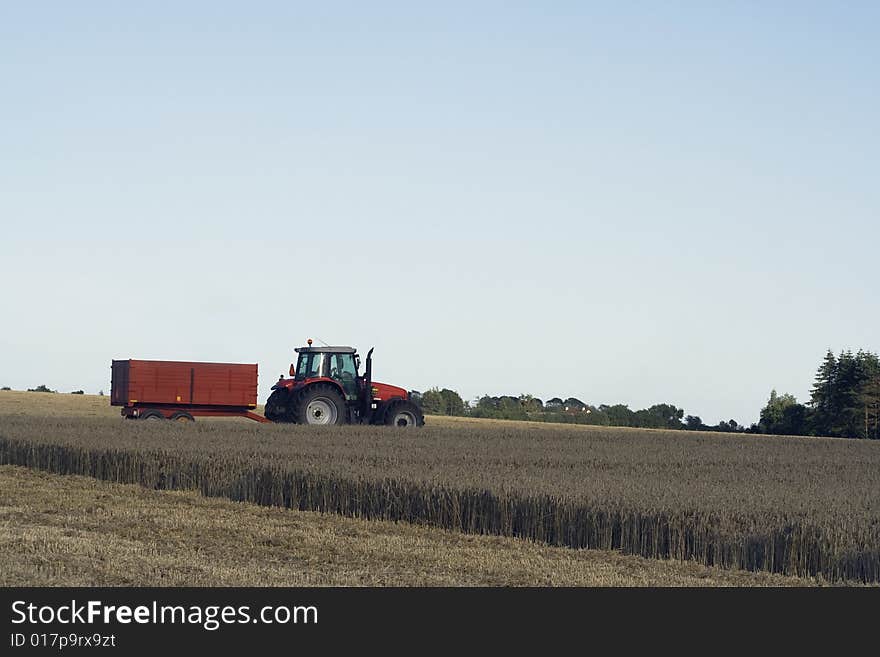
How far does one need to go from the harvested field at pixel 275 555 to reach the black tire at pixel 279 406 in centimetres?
1820

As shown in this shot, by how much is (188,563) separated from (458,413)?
67735 mm

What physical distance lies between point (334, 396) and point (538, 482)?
18660mm

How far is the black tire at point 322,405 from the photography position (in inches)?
1401

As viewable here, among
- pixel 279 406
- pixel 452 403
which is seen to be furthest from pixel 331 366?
pixel 452 403

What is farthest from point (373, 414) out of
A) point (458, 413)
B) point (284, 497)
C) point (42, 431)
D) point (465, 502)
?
point (458, 413)

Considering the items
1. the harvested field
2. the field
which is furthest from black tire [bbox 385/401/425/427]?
the harvested field

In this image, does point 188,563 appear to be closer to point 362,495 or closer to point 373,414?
point 362,495

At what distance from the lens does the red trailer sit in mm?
36562

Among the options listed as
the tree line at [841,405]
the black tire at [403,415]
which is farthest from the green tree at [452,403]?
the black tire at [403,415]

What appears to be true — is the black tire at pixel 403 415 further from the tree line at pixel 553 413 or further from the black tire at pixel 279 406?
the tree line at pixel 553 413

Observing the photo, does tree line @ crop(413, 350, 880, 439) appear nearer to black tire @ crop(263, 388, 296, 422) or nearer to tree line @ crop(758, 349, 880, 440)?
tree line @ crop(758, 349, 880, 440)

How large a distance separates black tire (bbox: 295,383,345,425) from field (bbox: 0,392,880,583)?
217 cm

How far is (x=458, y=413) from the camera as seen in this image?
80.0m
